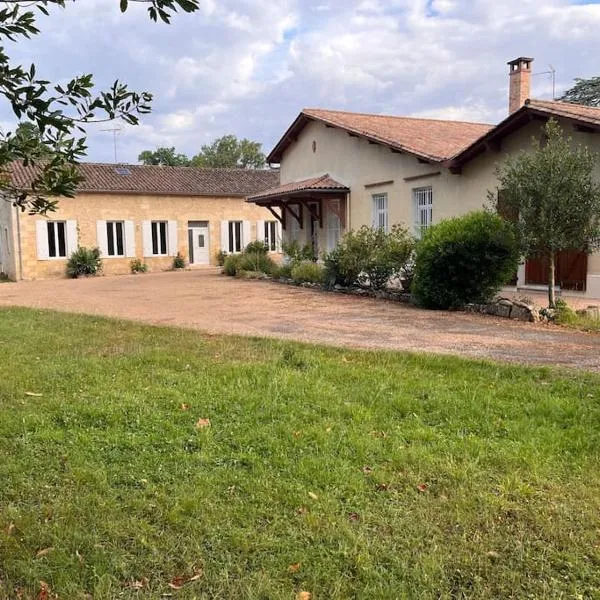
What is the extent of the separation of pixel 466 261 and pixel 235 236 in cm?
2137

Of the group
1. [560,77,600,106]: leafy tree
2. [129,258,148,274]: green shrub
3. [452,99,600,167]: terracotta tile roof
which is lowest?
[129,258,148,274]: green shrub

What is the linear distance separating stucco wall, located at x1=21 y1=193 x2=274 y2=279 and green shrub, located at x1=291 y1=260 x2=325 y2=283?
11731 millimetres

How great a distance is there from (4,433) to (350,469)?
8.79 feet

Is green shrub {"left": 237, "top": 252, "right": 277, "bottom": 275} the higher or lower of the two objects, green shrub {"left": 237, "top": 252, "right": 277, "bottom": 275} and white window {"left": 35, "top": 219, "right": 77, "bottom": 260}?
the lower

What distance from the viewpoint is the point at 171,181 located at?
97.9 feet

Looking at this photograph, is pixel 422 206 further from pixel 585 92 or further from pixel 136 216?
pixel 585 92

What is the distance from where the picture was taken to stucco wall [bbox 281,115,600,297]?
539 inches

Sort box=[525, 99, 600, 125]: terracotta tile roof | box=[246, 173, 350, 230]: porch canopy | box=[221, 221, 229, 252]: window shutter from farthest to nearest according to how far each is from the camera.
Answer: box=[221, 221, 229, 252]: window shutter < box=[246, 173, 350, 230]: porch canopy < box=[525, 99, 600, 125]: terracotta tile roof

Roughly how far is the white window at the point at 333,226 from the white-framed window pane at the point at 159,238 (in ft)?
35.1

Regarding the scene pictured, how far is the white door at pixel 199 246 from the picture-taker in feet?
99.4

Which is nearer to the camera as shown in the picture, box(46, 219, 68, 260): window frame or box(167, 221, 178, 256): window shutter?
box(46, 219, 68, 260): window frame

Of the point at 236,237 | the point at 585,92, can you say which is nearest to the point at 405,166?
the point at 236,237

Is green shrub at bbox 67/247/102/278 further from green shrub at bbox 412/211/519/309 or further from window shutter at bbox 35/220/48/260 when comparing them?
green shrub at bbox 412/211/519/309

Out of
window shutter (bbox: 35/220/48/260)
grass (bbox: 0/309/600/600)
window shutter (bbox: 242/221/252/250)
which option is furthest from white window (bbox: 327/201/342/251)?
grass (bbox: 0/309/600/600)
